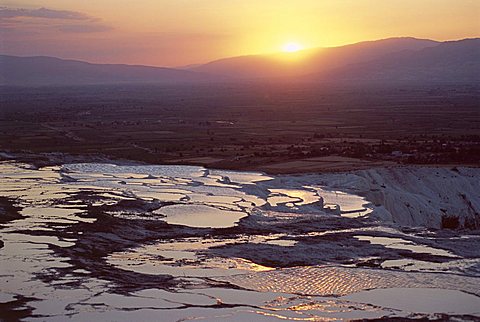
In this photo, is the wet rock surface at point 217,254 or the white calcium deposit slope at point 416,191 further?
the white calcium deposit slope at point 416,191

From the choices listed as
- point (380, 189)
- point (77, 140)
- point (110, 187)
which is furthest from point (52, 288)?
point (77, 140)

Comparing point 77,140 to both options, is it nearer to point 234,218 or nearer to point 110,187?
point 110,187

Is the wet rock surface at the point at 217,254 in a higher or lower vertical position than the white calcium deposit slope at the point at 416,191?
higher

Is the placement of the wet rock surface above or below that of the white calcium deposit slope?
above

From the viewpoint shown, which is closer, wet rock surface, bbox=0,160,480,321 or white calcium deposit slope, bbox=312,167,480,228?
wet rock surface, bbox=0,160,480,321

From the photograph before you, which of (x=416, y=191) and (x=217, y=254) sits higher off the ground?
(x=217, y=254)

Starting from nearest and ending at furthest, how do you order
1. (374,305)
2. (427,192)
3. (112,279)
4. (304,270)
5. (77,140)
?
(374,305) < (112,279) < (304,270) < (427,192) < (77,140)

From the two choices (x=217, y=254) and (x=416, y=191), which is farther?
(x=416, y=191)

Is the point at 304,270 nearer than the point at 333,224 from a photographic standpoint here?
Yes
